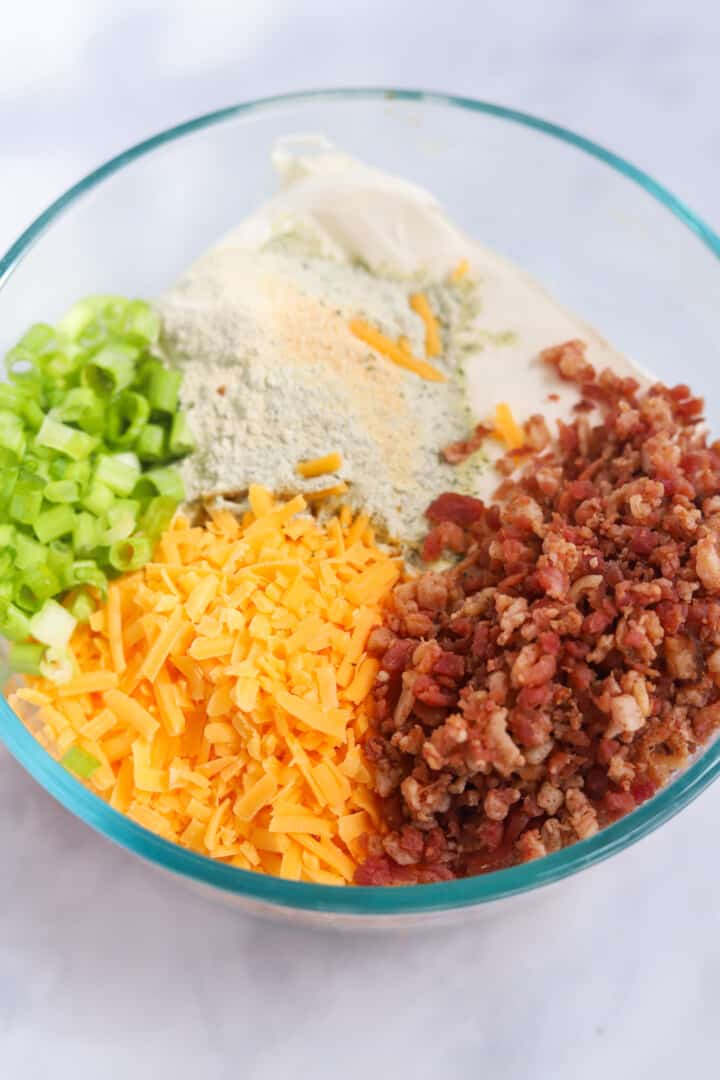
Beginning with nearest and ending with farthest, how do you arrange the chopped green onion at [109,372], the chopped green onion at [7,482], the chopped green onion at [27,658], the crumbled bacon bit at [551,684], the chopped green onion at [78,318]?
the crumbled bacon bit at [551,684] < the chopped green onion at [27,658] < the chopped green onion at [7,482] < the chopped green onion at [109,372] < the chopped green onion at [78,318]

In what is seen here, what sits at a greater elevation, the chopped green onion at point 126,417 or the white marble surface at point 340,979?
the chopped green onion at point 126,417

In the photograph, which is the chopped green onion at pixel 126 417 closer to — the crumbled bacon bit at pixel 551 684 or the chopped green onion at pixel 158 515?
the chopped green onion at pixel 158 515

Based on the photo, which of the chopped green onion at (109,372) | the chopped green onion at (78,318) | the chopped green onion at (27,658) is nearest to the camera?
the chopped green onion at (27,658)

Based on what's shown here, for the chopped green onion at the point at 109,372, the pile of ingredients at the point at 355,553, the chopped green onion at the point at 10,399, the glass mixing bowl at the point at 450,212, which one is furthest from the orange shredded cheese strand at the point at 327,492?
the glass mixing bowl at the point at 450,212

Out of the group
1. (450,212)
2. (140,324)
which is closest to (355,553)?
(140,324)

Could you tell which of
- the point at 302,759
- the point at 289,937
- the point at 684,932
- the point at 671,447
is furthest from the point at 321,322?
the point at 684,932

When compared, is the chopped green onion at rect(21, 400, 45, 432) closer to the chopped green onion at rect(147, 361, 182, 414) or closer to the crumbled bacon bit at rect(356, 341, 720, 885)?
the chopped green onion at rect(147, 361, 182, 414)
